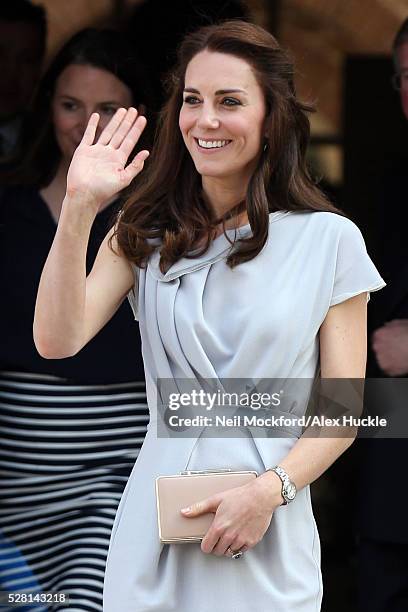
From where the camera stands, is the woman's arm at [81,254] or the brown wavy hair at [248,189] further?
the brown wavy hair at [248,189]

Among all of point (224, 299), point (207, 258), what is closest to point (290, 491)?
point (224, 299)

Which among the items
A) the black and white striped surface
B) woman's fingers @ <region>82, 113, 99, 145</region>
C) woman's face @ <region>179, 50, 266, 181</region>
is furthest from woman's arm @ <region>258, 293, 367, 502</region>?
the black and white striped surface

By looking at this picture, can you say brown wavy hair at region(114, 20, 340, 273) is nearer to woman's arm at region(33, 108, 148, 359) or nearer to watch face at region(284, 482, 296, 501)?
woman's arm at region(33, 108, 148, 359)

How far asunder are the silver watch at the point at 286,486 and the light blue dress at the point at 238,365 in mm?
62

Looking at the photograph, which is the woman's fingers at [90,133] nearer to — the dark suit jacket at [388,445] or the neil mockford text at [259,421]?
the neil mockford text at [259,421]

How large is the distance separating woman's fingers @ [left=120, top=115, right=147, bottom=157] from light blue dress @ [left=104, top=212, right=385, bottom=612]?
0.85ft

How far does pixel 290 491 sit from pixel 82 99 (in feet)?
4.99

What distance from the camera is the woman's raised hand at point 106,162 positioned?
8.24 ft

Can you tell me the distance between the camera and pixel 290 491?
2.51m

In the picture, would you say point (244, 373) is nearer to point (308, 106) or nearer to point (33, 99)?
point (308, 106)

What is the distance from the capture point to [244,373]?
8.50ft

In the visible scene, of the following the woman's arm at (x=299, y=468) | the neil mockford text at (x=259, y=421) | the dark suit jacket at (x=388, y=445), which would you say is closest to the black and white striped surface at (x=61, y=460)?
the dark suit jacket at (x=388, y=445)

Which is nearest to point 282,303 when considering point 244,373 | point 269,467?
point 244,373

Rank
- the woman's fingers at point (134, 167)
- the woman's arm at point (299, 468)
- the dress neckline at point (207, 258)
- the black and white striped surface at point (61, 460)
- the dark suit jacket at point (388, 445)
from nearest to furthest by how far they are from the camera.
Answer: the woman's arm at point (299, 468)
the woman's fingers at point (134, 167)
the dress neckline at point (207, 258)
the black and white striped surface at point (61, 460)
the dark suit jacket at point (388, 445)
